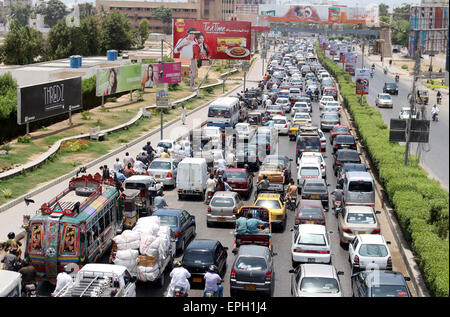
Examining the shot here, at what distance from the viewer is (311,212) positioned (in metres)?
22.8

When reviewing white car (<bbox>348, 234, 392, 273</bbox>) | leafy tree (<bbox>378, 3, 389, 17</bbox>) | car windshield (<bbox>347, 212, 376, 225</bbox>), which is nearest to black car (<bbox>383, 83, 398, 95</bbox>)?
leafy tree (<bbox>378, 3, 389, 17</bbox>)

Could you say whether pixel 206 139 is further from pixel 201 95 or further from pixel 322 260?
pixel 201 95

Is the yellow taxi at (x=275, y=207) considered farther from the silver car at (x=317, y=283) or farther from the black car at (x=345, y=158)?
the black car at (x=345, y=158)

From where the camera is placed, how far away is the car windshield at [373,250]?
744 inches

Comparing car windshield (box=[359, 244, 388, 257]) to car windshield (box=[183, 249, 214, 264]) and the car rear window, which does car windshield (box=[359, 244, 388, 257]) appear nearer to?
car windshield (box=[183, 249, 214, 264])

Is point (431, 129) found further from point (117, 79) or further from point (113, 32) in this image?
point (113, 32)

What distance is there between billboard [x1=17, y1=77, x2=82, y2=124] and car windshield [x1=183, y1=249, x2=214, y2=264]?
2355 centimetres

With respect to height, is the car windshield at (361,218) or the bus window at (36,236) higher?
the bus window at (36,236)

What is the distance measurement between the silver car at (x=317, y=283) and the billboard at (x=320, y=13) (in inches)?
4005

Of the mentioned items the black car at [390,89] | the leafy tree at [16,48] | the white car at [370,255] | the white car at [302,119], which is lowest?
the white car at [370,255]

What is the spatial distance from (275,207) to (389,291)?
9086 mm

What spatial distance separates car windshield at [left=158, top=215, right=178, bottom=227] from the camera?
2076 centimetres

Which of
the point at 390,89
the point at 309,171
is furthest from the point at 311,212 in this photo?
the point at 390,89

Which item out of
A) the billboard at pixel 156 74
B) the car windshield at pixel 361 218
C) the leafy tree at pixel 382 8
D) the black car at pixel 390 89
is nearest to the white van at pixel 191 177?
the car windshield at pixel 361 218
